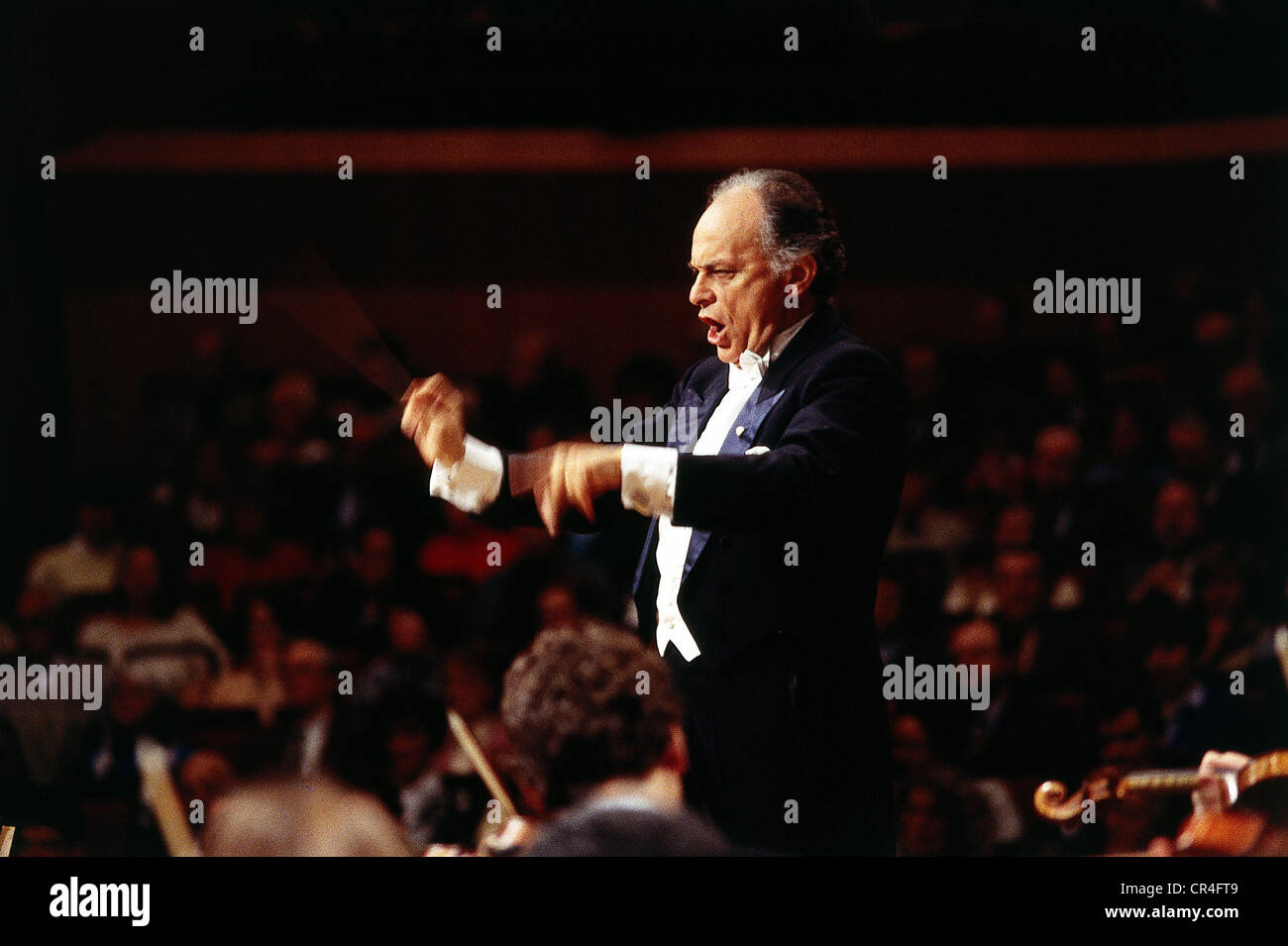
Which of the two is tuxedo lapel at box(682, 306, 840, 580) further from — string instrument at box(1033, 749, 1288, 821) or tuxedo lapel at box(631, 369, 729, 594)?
string instrument at box(1033, 749, 1288, 821)

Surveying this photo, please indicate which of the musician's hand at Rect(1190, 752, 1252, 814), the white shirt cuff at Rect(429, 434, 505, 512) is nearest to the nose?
the white shirt cuff at Rect(429, 434, 505, 512)

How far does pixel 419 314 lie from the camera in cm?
574

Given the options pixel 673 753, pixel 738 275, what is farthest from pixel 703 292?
pixel 673 753

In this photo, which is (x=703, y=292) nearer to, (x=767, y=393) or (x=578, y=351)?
(x=767, y=393)

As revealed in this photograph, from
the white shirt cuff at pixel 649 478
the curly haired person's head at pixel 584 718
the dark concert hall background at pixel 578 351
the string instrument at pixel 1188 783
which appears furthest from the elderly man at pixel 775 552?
the dark concert hall background at pixel 578 351

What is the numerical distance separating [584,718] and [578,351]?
3.89m

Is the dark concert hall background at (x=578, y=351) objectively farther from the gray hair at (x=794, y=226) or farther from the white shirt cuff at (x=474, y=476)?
the gray hair at (x=794, y=226)

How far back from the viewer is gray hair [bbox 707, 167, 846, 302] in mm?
2354

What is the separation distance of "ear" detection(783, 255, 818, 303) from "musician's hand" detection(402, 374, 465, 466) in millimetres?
490

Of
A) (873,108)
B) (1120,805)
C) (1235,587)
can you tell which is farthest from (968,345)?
A: (1120,805)

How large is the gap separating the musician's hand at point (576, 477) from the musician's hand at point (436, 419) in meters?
0.13

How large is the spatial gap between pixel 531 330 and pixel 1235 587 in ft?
8.06

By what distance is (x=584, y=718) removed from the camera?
1.84m

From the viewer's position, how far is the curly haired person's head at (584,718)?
1.84 metres
